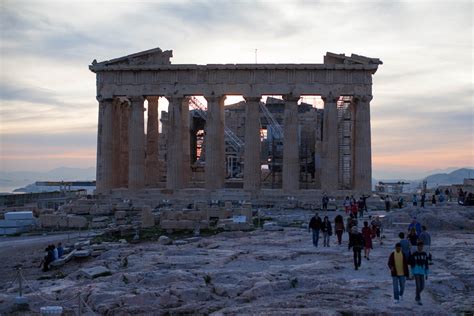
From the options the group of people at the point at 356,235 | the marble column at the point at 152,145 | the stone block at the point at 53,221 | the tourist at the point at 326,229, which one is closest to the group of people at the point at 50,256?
the group of people at the point at 356,235

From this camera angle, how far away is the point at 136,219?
3909 cm

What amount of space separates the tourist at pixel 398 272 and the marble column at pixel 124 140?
38831mm

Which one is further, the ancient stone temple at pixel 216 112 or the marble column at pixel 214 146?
the marble column at pixel 214 146

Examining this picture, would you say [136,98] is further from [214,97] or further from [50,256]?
[50,256]

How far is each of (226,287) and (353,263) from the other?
17.1 feet

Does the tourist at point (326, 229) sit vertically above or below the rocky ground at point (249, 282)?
above

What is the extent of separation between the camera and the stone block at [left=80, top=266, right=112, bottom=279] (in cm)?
2009

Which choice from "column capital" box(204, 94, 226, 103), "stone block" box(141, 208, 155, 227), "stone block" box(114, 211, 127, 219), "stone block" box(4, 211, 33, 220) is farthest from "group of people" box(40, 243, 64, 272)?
"column capital" box(204, 94, 226, 103)

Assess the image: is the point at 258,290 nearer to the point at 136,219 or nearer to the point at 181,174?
the point at 136,219

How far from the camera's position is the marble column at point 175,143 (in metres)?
48.8

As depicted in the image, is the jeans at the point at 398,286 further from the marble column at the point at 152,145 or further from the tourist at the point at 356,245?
the marble column at the point at 152,145

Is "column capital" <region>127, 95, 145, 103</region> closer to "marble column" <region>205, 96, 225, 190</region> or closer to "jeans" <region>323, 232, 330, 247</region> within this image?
"marble column" <region>205, 96, 225, 190</region>

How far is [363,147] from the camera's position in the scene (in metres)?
47.1

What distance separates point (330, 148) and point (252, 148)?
5.86 metres
